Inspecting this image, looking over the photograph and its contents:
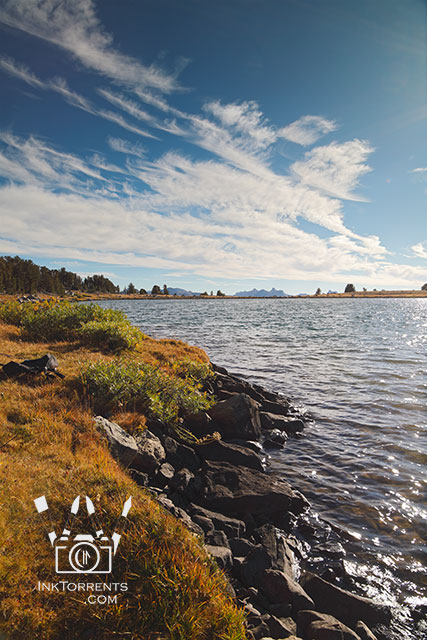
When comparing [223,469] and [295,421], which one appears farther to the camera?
[295,421]

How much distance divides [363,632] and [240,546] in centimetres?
237

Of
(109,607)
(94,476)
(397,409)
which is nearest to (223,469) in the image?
(94,476)

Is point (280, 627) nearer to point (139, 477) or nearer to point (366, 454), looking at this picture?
point (139, 477)

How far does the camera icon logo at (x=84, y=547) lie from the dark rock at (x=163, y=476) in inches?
126

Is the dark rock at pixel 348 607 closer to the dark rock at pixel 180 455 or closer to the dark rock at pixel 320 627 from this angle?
the dark rock at pixel 320 627

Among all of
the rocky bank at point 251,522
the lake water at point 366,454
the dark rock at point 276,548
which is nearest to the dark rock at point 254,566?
the rocky bank at point 251,522

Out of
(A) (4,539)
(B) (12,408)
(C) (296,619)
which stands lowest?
(C) (296,619)

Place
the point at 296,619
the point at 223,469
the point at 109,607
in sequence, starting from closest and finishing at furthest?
the point at 109,607
the point at 296,619
the point at 223,469

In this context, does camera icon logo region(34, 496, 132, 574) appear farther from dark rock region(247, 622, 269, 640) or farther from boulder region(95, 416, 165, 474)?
boulder region(95, 416, 165, 474)

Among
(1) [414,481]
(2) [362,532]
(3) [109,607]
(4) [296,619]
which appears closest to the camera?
(3) [109,607]

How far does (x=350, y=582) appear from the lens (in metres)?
6.46

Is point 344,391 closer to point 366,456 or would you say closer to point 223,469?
point 366,456

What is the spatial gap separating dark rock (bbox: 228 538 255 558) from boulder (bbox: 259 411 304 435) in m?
7.33

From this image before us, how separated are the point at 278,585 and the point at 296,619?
0.51 m
